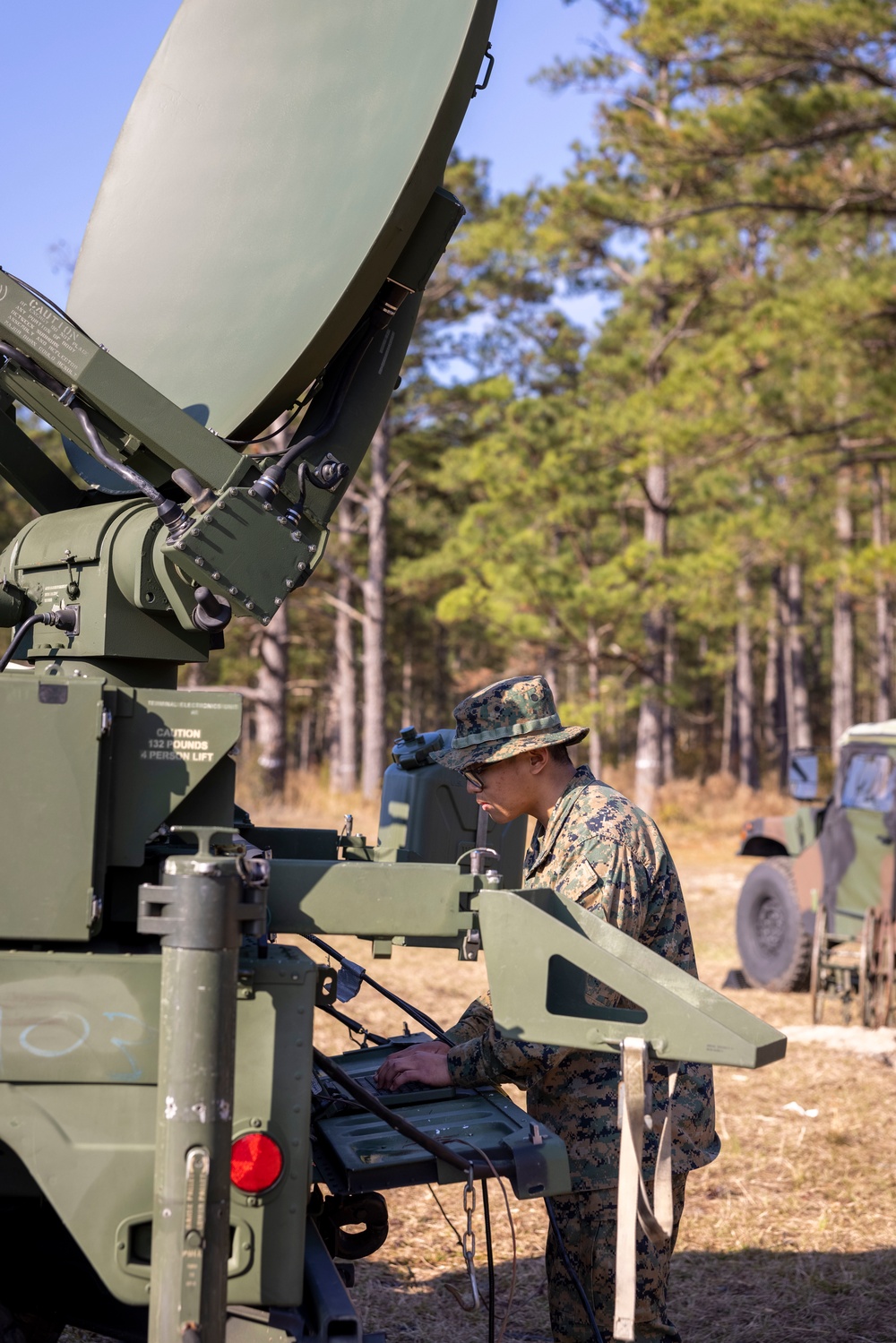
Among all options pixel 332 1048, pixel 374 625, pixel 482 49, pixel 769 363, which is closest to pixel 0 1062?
pixel 482 49

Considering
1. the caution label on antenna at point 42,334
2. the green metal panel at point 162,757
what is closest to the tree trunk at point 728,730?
the caution label on antenna at point 42,334

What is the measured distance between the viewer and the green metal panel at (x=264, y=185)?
318cm

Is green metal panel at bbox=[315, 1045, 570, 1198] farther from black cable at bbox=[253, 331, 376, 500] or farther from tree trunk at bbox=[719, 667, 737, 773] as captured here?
tree trunk at bbox=[719, 667, 737, 773]

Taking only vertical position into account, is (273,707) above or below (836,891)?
above

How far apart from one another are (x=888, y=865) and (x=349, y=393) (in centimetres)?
724

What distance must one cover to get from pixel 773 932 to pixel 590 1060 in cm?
791

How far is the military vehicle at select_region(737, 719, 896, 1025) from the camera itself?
9297 millimetres

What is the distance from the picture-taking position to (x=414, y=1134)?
2.73 m

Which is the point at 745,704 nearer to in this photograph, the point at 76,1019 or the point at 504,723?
the point at 504,723

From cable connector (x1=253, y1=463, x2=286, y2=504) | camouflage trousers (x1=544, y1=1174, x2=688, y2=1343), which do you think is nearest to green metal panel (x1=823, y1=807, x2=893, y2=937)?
camouflage trousers (x1=544, y1=1174, x2=688, y2=1343)

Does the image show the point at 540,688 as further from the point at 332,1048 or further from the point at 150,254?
the point at 332,1048

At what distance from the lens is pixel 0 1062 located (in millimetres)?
2385

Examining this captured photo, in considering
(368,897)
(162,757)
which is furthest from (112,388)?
(368,897)

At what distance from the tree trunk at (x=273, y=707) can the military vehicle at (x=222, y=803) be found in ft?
55.5
